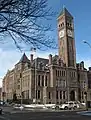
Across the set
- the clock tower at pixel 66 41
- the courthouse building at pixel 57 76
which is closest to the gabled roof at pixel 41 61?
the courthouse building at pixel 57 76

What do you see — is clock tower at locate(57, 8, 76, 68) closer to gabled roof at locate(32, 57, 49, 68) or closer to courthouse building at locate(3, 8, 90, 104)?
courthouse building at locate(3, 8, 90, 104)

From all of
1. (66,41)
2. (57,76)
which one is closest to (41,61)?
(57,76)

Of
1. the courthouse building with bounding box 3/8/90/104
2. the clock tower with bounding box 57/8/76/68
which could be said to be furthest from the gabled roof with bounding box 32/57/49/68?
the clock tower with bounding box 57/8/76/68

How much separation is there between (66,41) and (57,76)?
48.0 ft

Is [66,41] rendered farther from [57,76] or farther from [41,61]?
[57,76]

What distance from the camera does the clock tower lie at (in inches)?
3671

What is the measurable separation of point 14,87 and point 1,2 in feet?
313

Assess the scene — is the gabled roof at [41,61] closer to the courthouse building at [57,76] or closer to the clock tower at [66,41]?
the courthouse building at [57,76]

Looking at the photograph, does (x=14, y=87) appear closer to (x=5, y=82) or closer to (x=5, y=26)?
(x=5, y=82)

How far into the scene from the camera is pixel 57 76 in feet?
293

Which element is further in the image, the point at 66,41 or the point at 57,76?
the point at 66,41

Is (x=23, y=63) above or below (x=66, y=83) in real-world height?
above

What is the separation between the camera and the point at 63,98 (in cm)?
8906

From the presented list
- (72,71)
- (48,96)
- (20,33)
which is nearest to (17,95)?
(48,96)
